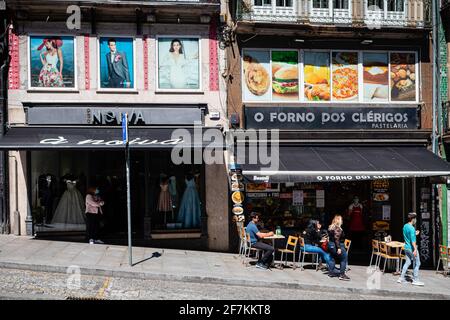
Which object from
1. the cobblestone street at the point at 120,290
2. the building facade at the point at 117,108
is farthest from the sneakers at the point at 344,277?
the building facade at the point at 117,108

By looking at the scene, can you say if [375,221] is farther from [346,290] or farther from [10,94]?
[10,94]

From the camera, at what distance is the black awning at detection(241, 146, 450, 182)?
1359cm

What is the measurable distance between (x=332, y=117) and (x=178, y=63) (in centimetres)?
492

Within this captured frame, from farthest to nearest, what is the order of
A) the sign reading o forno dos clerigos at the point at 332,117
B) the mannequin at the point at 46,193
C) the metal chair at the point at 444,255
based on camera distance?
the sign reading o forno dos clerigos at the point at 332,117 → the mannequin at the point at 46,193 → the metal chair at the point at 444,255

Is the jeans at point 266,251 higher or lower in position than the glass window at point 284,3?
lower

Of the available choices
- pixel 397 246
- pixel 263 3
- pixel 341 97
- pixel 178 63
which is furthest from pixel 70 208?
pixel 397 246

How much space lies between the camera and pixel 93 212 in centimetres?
1459

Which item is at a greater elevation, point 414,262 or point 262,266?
point 414,262

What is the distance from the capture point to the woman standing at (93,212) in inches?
573

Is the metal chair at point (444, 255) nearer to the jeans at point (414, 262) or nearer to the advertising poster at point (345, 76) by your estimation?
the jeans at point (414, 262)

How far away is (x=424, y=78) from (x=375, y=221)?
4751 millimetres

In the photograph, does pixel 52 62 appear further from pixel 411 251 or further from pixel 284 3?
pixel 411 251

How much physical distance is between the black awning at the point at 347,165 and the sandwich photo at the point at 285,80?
183cm

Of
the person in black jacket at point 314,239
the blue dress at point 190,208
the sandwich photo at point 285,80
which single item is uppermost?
the sandwich photo at point 285,80
